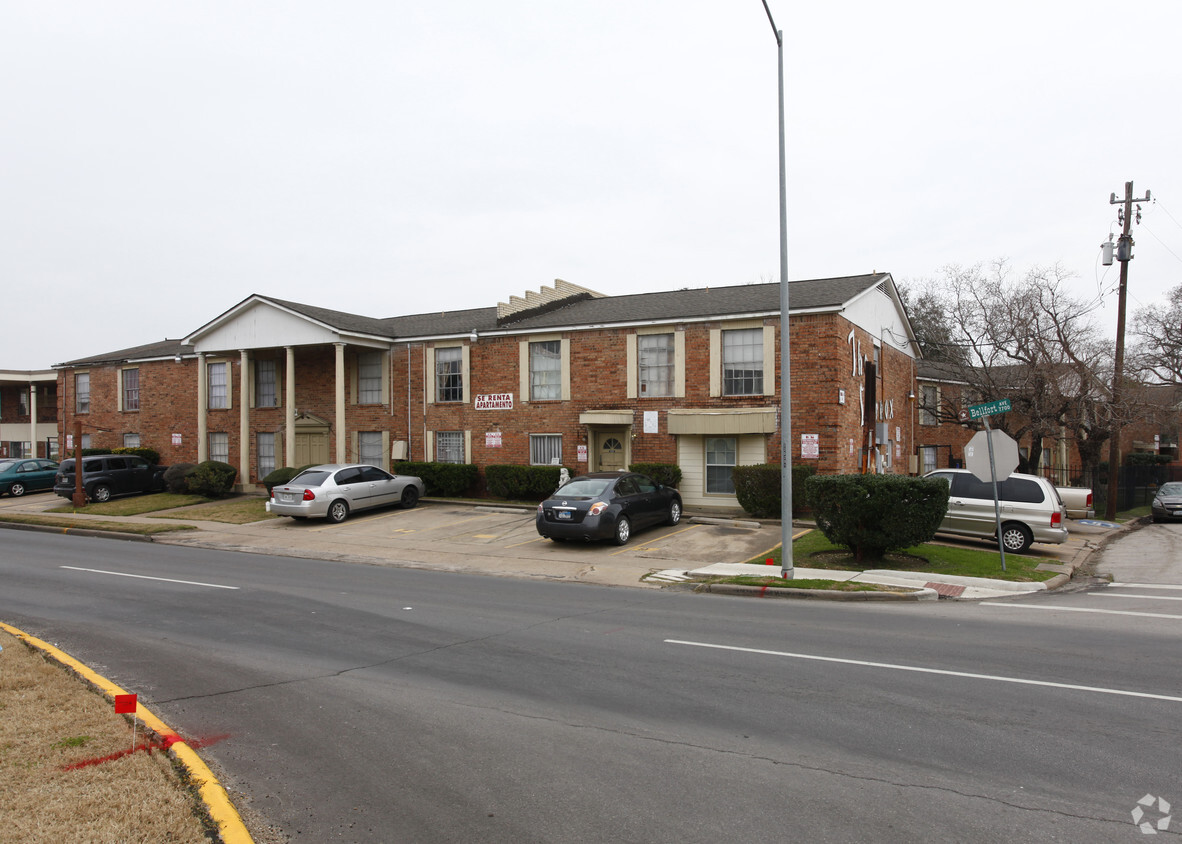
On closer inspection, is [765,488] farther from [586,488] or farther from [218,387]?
[218,387]

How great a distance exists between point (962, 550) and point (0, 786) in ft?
50.5

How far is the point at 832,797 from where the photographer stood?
454 centimetres

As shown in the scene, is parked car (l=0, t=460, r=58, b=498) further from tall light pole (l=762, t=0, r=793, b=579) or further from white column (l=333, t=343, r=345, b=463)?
tall light pole (l=762, t=0, r=793, b=579)

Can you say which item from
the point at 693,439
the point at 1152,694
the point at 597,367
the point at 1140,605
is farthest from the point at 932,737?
the point at 597,367

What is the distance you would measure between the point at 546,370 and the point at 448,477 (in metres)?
4.55

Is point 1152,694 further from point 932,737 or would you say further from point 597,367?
point 597,367

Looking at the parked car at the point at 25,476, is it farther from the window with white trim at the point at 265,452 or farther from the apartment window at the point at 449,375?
the apartment window at the point at 449,375

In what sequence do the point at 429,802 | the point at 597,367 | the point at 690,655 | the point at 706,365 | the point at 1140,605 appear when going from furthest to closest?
the point at 597,367
the point at 706,365
the point at 1140,605
the point at 690,655
the point at 429,802

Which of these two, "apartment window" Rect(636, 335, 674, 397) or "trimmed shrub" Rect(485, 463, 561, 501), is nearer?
"apartment window" Rect(636, 335, 674, 397)

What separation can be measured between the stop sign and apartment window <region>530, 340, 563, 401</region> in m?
12.8

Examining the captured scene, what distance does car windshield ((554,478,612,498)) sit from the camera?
16.6 metres

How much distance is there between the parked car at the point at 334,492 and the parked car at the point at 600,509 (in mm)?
7007

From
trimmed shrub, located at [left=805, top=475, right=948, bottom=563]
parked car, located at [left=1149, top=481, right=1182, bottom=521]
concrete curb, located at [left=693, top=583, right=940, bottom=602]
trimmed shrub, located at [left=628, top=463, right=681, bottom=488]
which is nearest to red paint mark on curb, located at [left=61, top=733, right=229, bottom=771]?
concrete curb, located at [left=693, top=583, right=940, bottom=602]

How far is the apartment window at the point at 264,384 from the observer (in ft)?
97.1
